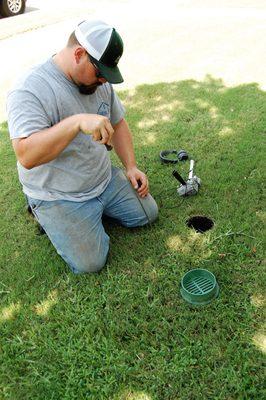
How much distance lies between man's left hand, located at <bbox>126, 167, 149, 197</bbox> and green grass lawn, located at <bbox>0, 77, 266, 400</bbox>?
0.28 m

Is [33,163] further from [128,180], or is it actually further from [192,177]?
[192,177]

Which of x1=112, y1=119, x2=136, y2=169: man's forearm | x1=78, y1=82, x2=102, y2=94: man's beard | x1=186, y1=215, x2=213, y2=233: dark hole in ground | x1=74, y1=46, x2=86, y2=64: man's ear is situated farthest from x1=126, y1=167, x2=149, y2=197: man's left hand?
x1=74, y1=46, x2=86, y2=64: man's ear

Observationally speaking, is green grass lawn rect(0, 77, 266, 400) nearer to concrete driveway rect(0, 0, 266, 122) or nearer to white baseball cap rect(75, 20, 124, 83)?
white baseball cap rect(75, 20, 124, 83)

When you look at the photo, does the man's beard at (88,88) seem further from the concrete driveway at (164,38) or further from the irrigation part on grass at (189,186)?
the concrete driveway at (164,38)

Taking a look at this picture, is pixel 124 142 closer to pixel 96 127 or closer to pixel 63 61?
pixel 63 61

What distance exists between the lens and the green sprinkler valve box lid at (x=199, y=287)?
2.61 m

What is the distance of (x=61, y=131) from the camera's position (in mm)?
2414

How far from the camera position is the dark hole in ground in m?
3.25


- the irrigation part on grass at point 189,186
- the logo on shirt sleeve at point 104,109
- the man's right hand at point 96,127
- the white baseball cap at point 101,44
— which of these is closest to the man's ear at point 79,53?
the white baseball cap at point 101,44

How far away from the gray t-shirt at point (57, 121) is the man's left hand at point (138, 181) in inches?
7.5

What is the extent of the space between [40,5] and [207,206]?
927 cm

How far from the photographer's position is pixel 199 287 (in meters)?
2.70

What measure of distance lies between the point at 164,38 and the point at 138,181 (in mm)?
4629

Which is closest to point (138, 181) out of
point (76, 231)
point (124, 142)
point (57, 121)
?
point (124, 142)
